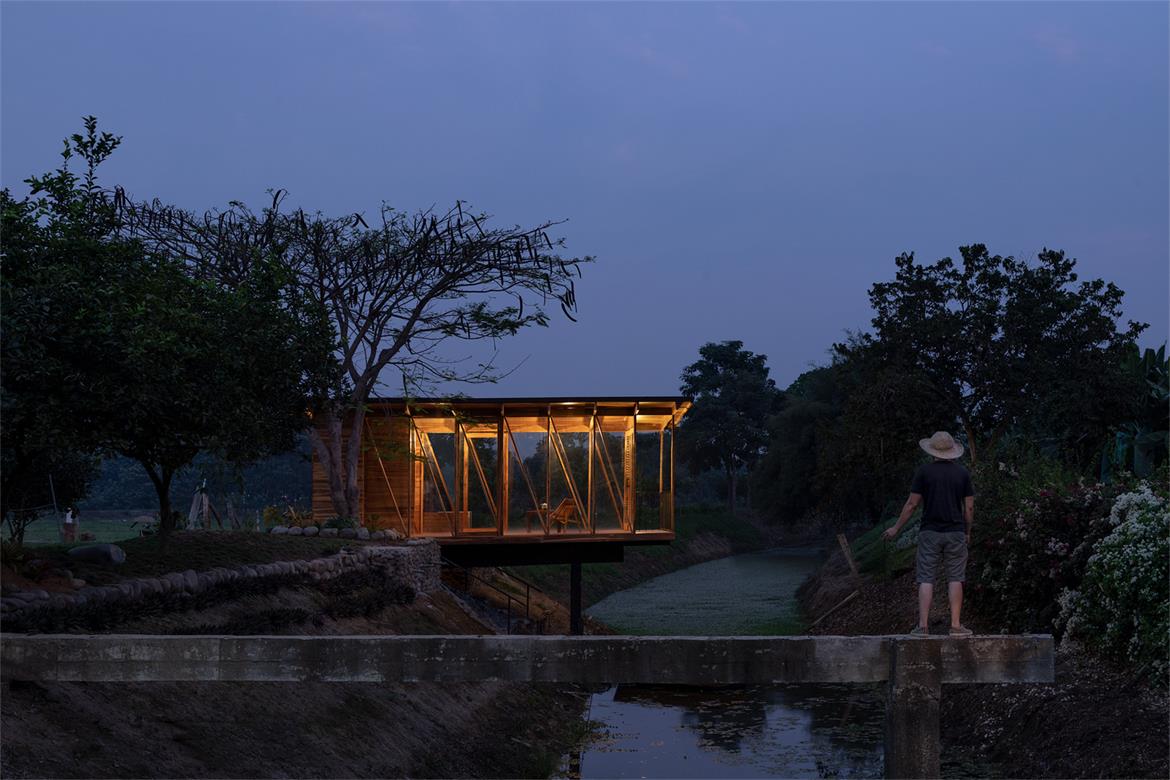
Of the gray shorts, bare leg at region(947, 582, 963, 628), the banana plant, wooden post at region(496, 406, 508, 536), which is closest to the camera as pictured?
bare leg at region(947, 582, 963, 628)

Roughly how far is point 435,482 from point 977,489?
12.4 m

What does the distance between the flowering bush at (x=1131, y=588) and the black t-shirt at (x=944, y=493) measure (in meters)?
4.21

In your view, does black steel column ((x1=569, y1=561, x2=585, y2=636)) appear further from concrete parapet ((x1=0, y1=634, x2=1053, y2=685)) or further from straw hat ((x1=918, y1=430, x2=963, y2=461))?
concrete parapet ((x1=0, y1=634, x2=1053, y2=685))

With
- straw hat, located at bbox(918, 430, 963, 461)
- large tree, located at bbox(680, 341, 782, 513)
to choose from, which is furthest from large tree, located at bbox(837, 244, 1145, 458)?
large tree, located at bbox(680, 341, 782, 513)

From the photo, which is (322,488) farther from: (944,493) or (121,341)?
(944,493)

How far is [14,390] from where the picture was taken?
36.6 ft

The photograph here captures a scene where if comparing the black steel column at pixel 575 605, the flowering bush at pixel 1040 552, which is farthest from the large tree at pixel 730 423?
the flowering bush at pixel 1040 552

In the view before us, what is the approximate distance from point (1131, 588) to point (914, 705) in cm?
593

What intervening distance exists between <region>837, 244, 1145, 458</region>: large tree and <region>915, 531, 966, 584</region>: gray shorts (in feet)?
72.1

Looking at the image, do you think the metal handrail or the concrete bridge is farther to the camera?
the metal handrail

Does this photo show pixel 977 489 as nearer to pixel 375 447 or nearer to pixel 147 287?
pixel 375 447

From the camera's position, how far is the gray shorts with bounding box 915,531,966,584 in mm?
9000

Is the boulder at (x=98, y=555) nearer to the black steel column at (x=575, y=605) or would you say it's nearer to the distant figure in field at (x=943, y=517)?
the distant figure in field at (x=943, y=517)

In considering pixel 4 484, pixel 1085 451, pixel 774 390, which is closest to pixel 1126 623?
pixel 4 484
